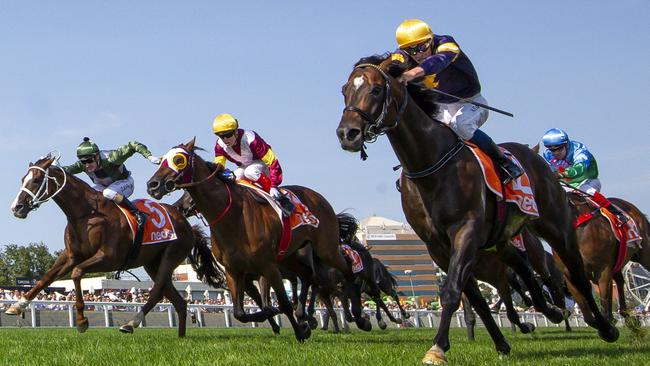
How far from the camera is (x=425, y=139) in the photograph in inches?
278

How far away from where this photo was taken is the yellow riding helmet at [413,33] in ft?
24.8

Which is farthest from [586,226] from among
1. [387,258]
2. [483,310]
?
[387,258]

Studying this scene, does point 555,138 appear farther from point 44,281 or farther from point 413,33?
point 44,281

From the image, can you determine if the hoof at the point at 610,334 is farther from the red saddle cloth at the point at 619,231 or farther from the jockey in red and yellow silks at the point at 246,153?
the jockey in red and yellow silks at the point at 246,153

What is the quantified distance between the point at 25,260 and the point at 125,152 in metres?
58.3

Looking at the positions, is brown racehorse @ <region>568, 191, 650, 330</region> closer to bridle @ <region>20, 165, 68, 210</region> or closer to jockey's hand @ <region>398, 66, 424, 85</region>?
jockey's hand @ <region>398, 66, 424, 85</region>

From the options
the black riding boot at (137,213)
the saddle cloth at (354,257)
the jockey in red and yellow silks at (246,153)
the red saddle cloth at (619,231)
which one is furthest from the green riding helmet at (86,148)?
the red saddle cloth at (619,231)

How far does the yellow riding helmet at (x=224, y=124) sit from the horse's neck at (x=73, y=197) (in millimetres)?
2348

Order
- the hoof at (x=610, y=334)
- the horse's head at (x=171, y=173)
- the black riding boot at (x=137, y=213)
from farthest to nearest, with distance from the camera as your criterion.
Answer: the black riding boot at (x=137, y=213)
the horse's head at (x=171, y=173)
the hoof at (x=610, y=334)

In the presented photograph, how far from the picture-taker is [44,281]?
11836 mm

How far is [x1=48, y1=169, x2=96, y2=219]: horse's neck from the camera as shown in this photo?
1223 cm

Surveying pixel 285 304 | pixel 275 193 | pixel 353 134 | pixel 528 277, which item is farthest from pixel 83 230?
pixel 353 134

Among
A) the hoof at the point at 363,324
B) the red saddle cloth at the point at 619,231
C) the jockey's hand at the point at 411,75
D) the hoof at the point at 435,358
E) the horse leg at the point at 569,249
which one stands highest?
the jockey's hand at the point at 411,75

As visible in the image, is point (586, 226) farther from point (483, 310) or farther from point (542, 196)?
point (483, 310)
